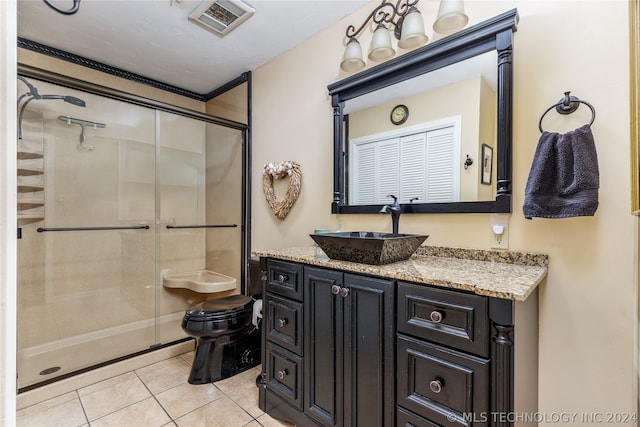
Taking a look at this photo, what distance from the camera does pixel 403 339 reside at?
3.64 ft

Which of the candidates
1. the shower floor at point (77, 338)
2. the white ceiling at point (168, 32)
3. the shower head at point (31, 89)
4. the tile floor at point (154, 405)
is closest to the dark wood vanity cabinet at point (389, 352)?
the tile floor at point (154, 405)

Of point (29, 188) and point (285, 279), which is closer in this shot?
point (285, 279)

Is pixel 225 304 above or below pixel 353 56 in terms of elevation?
below

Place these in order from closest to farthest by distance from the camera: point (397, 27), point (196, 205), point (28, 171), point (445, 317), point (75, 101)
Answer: point (445, 317)
point (397, 27)
point (28, 171)
point (75, 101)
point (196, 205)

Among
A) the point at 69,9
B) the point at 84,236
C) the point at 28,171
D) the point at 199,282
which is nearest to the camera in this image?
the point at 69,9

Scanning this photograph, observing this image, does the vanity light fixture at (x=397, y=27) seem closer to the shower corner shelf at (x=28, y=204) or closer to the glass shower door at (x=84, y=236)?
the glass shower door at (x=84, y=236)

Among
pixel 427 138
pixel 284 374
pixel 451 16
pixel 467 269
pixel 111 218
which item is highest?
pixel 451 16

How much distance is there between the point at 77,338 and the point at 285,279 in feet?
6.47

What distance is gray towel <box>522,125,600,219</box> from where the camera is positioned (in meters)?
1.07

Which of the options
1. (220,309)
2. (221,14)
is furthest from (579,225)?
(221,14)

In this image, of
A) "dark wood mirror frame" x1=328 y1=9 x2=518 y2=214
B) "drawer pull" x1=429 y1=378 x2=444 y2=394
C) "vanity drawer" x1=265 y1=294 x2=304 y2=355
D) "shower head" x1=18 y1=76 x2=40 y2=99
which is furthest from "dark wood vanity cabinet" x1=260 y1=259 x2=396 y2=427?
"shower head" x1=18 y1=76 x2=40 y2=99

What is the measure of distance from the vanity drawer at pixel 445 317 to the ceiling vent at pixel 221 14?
1889mm

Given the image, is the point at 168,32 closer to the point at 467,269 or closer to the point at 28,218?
the point at 28,218

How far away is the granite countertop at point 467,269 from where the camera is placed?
95 centimetres
